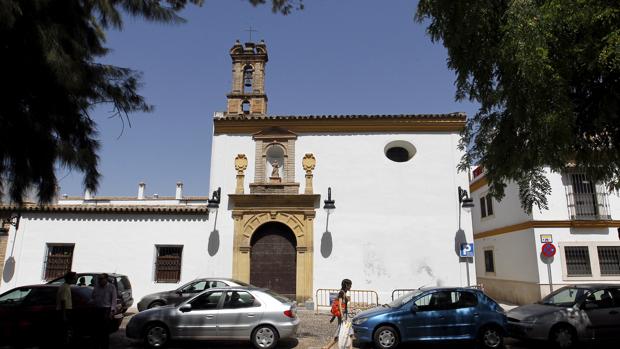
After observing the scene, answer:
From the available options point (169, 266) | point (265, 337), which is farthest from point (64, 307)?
point (169, 266)

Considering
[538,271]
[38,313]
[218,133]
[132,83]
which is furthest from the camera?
[218,133]

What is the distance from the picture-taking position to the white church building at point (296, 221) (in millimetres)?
15273

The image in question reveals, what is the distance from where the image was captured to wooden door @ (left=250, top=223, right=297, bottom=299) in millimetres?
15359

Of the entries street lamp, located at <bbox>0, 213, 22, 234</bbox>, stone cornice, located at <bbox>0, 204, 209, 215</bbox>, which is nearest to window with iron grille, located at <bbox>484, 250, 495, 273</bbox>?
stone cornice, located at <bbox>0, 204, 209, 215</bbox>

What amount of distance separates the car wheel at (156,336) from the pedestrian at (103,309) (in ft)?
2.48

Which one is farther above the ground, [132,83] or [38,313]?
[132,83]

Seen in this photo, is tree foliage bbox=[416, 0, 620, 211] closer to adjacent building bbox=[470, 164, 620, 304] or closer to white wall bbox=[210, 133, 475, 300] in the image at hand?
white wall bbox=[210, 133, 475, 300]

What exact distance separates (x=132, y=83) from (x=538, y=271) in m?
15.6

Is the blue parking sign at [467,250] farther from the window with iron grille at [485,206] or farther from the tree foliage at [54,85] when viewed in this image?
the tree foliage at [54,85]

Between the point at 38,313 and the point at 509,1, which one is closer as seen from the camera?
the point at 509,1

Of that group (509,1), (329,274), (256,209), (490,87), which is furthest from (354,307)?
(509,1)

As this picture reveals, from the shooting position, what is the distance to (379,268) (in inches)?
600

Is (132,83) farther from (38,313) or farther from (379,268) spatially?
(379,268)

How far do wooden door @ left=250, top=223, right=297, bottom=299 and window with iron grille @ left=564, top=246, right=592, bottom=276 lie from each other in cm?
1016
